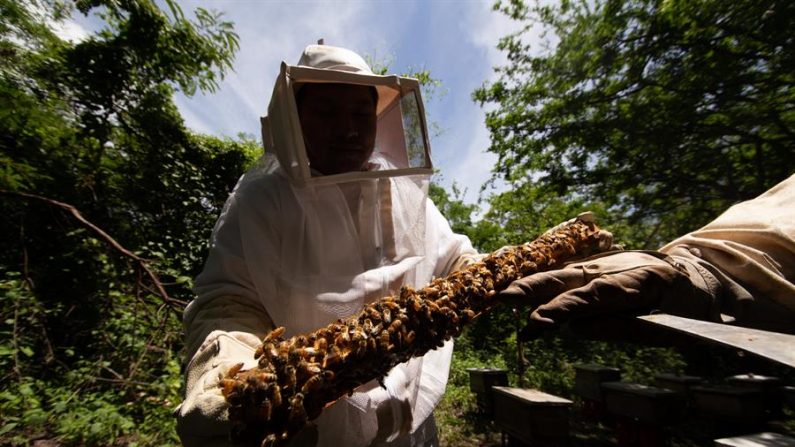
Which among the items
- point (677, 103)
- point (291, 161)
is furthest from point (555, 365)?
point (291, 161)

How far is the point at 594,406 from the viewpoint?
5.68 metres

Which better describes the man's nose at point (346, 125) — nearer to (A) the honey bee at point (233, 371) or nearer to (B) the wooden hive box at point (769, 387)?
(A) the honey bee at point (233, 371)

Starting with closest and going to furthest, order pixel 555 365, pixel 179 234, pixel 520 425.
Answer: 1. pixel 520 425
2. pixel 179 234
3. pixel 555 365

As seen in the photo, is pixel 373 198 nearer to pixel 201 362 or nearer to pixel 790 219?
pixel 201 362

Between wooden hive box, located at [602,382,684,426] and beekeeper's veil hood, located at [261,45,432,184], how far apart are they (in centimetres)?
419

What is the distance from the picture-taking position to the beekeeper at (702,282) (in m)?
1.04

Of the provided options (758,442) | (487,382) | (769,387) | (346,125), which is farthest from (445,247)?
(769,387)

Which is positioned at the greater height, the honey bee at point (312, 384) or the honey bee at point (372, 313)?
the honey bee at point (372, 313)

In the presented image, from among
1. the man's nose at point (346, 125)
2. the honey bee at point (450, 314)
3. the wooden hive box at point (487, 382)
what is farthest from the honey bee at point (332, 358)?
the wooden hive box at point (487, 382)

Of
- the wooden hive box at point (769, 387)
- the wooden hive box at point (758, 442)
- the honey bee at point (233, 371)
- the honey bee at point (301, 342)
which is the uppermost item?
the honey bee at point (301, 342)

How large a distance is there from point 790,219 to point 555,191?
6.87 meters

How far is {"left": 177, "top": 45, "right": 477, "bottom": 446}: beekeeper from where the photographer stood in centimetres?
129

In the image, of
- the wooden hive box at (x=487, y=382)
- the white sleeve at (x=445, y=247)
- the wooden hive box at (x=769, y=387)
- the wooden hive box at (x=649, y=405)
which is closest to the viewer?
the white sleeve at (x=445, y=247)

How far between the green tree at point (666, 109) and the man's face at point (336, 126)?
5.76 metres
